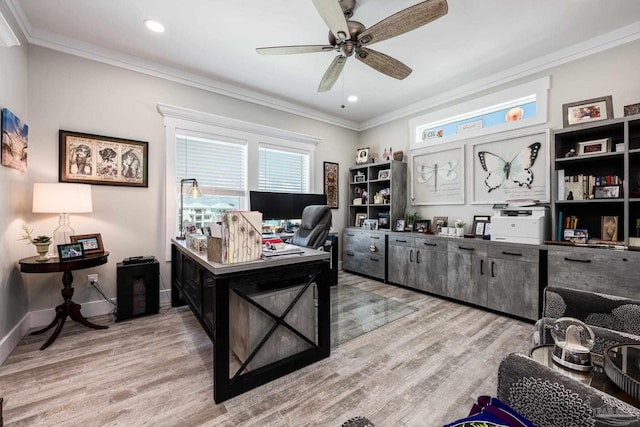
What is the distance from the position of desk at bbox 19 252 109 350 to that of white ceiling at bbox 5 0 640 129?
2114 mm

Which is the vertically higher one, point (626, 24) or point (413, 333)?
point (626, 24)

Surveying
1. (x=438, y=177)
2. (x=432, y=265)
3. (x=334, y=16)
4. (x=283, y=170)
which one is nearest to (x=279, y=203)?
(x=283, y=170)

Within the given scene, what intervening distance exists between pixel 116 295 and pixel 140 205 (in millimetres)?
1006

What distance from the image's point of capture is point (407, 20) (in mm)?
1768

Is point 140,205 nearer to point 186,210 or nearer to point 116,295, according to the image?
point 186,210

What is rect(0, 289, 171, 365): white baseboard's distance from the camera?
205cm

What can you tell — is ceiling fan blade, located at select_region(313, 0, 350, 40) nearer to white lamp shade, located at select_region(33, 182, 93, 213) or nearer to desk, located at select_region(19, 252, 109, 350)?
white lamp shade, located at select_region(33, 182, 93, 213)

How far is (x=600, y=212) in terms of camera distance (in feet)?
8.73

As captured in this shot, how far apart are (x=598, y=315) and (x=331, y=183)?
12.5 ft

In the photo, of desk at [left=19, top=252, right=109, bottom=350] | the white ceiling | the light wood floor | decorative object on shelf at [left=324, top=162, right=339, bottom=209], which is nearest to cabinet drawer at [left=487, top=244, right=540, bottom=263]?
the light wood floor

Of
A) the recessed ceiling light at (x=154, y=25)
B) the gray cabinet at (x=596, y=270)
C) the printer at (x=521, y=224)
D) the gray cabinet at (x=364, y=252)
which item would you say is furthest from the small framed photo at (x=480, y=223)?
the recessed ceiling light at (x=154, y=25)

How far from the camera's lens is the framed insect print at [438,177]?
3783 millimetres

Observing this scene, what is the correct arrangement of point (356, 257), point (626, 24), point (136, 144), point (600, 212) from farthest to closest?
point (356, 257) → point (136, 144) → point (600, 212) → point (626, 24)

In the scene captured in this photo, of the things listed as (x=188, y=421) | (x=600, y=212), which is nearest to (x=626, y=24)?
(x=600, y=212)
